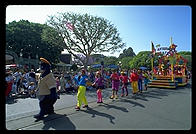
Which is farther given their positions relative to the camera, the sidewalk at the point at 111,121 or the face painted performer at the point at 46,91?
the face painted performer at the point at 46,91

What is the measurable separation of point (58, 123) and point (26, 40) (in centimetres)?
2866

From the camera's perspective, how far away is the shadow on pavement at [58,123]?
4133 mm

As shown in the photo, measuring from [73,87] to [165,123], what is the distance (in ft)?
25.5

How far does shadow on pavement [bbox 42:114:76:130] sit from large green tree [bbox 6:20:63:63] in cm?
2306

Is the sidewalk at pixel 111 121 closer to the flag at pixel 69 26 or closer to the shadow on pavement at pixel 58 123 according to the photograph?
the shadow on pavement at pixel 58 123

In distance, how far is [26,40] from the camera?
95.0 ft

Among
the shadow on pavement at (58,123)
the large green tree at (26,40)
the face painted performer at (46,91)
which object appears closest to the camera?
the shadow on pavement at (58,123)

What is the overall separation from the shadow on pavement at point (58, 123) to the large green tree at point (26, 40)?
23057mm

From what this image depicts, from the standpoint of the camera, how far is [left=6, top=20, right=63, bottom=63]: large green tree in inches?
1101

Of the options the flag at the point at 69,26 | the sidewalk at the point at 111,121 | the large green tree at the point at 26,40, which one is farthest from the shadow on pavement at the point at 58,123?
the large green tree at the point at 26,40

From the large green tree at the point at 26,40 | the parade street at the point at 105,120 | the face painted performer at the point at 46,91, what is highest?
the large green tree at the point at 26,40

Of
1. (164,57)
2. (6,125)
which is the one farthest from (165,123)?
(164,57)

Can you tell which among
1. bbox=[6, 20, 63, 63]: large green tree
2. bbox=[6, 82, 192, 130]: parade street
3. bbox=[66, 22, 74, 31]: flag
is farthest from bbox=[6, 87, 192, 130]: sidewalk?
bbox=[6, 20, 63, 63]: large green tree

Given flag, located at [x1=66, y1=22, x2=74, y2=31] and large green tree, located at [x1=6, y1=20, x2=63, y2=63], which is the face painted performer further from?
large green tree, located at [x1=6, y1=20, x2=63, y2=63]
